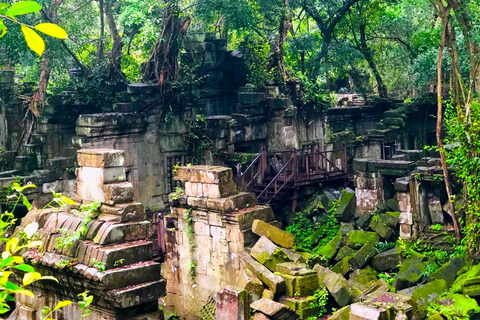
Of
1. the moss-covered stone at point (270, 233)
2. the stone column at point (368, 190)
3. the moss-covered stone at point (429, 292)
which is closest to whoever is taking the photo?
the moss-covered stone at point (429, 292)

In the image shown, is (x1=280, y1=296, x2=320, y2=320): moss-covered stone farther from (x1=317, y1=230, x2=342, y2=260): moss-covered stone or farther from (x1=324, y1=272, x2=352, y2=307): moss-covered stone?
(x1=317, y1=230, x2=342, y2=260): moss-covered stone

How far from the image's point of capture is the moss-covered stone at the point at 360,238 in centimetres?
1466

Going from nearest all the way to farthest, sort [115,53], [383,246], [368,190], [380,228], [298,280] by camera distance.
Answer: [298,280] → [383,246] → [380,228] → [368,190] → [115,53]

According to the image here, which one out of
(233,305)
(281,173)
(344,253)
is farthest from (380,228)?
(281,173)

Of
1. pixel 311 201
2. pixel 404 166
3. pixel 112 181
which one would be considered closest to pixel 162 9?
pixel 311 201

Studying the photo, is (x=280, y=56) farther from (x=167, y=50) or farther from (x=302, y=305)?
(x=302, y=305)

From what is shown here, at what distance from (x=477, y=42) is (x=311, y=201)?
8.18 m

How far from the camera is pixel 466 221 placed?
12.9 metres

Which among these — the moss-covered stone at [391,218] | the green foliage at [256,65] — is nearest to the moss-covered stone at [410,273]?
the moss-covered stone at [391,218]

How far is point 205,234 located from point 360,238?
3.84m

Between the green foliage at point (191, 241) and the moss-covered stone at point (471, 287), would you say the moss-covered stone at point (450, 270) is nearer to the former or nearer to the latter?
the moss-covered stone at point (471, 287)

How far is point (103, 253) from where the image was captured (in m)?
9.54

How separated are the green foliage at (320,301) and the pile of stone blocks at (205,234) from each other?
1.40 meters

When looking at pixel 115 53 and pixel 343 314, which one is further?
pixel 115 53
